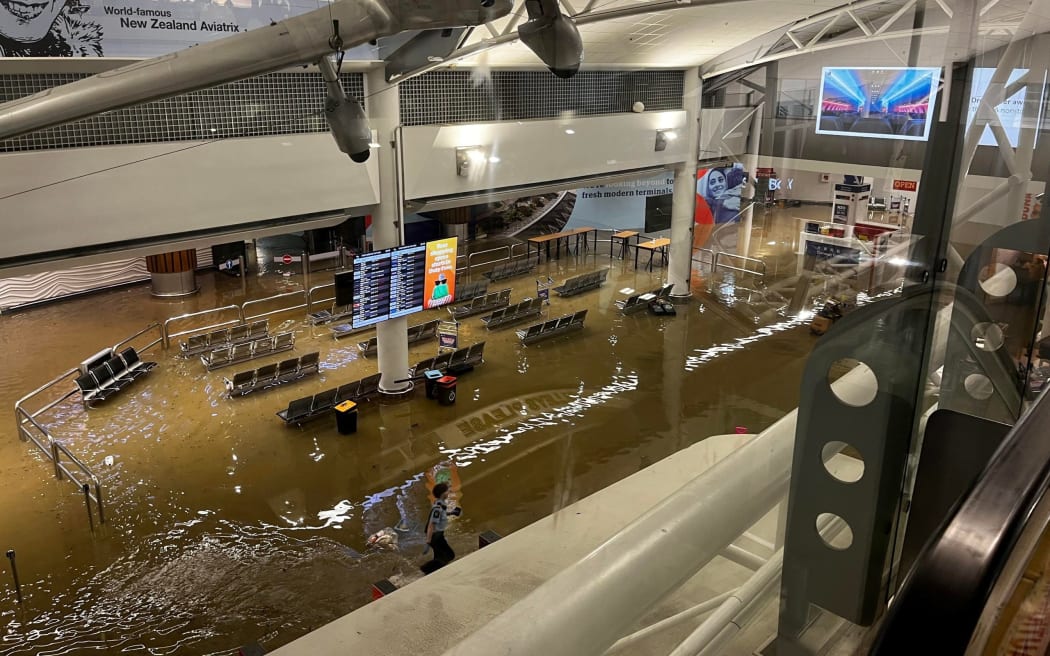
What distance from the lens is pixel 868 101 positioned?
1187 millimetres

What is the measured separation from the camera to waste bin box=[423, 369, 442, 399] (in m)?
6.74

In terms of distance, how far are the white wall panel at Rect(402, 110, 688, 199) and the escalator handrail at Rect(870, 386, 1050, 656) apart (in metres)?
1.32

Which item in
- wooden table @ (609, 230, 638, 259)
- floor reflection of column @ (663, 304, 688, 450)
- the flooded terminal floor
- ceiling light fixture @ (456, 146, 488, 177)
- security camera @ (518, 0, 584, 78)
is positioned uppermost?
security camera @ (518, 0, 584, 78)

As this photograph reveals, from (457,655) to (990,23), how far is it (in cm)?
105

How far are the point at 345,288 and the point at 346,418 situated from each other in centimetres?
110

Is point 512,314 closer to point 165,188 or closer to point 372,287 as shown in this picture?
point 372,287

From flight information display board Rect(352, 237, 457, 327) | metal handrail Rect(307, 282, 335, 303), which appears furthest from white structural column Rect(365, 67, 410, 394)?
metal handrail Rect(307, 282, 335, 303)

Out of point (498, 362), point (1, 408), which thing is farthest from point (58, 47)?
point (1, 408)

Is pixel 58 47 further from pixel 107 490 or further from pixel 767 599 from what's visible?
pixel 107 490

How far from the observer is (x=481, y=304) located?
905cm

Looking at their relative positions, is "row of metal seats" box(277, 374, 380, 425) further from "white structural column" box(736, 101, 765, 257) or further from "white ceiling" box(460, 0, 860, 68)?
"white structural column" box(736, 101, 765, 257)

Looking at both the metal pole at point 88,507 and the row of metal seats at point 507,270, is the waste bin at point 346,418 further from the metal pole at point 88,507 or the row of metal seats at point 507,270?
the row of metal seats at point 507,270

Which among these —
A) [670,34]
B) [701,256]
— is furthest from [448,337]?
[701,256]

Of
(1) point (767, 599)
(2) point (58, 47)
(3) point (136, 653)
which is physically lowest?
(3) point (136, 653)
